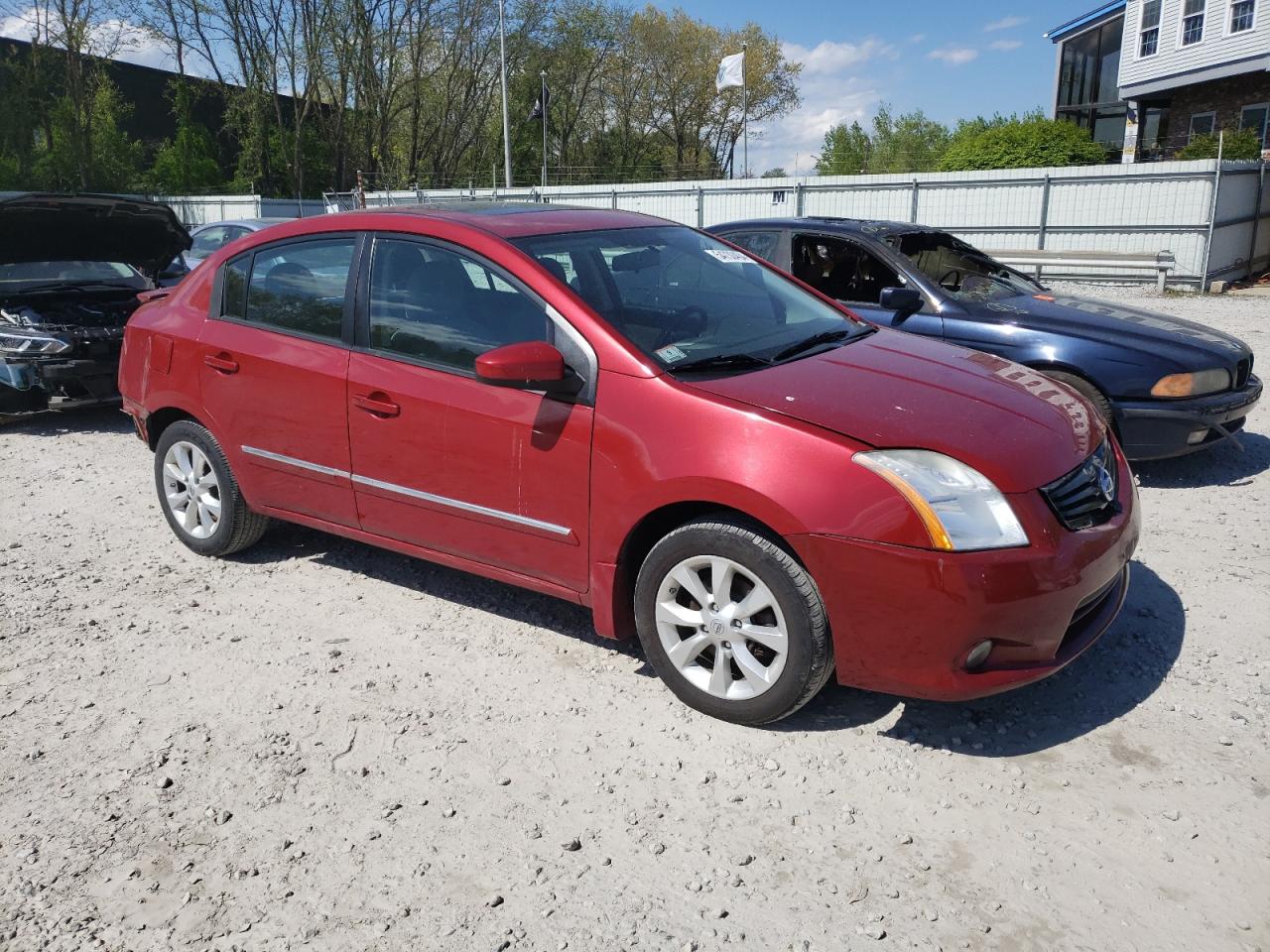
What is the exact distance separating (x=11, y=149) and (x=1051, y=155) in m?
32.7

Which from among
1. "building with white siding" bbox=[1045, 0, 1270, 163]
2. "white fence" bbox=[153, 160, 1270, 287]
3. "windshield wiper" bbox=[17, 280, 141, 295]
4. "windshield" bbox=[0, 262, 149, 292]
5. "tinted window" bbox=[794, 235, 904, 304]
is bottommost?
"windshield wiper" bbox=[17, 280, 141, 295]

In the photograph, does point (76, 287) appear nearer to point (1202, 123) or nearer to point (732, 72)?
point (1202, 123)

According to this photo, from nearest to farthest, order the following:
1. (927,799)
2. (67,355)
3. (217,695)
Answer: (927,799)
(217,695)
(67,355)

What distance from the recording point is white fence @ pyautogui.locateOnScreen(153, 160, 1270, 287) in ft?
55.6

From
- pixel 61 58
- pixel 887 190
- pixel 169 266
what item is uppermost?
pixel 61 58

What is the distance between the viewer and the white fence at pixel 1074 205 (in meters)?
17.0

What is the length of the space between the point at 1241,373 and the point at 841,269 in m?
2.46

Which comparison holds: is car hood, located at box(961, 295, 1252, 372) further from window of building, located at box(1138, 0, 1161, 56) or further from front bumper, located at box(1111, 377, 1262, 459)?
window of building, located at box(1138, 0, 1161, 56)

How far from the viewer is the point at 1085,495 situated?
3.22 meters

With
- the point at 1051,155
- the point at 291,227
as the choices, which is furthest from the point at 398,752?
the point at 1051,155

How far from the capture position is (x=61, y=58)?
110 feet

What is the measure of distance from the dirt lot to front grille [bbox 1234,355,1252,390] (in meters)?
1.88

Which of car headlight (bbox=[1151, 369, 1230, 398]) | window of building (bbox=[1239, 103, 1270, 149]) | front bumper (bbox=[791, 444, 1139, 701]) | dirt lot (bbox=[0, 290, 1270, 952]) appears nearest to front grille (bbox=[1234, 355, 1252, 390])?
car headlight (bbox=[1151, 369, 1230, 398])

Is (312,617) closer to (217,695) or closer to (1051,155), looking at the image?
(217,695)
